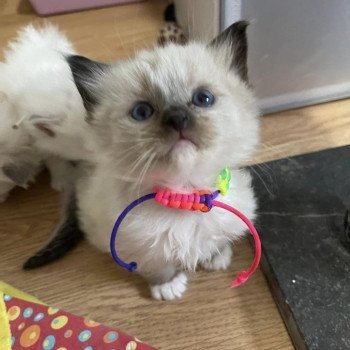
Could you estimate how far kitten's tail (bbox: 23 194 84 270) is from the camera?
994 millimetres

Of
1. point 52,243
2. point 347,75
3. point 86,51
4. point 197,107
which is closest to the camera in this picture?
point 197,107

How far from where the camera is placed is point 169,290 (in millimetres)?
934

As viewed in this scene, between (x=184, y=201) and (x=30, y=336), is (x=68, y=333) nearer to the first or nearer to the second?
(x=30, y=336)

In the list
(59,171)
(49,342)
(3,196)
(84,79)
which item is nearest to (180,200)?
(84,79)

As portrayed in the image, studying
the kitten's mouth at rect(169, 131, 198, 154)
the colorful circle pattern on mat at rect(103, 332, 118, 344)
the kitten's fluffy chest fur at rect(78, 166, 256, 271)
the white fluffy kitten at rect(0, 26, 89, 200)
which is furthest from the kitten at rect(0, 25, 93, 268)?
the kitten's mouth at rect(169, 131, 198, 154)

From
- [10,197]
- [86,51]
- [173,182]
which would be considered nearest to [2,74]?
[10,197]

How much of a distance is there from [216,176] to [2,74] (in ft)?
2.12

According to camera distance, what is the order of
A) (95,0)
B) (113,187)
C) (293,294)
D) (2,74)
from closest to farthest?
(113,187) → (293,294) → (2,74) → (95,0)

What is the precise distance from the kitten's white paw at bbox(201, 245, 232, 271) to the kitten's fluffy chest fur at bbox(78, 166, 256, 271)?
0.07 meters

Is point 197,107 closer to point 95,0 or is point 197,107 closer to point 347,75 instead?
point 347,75

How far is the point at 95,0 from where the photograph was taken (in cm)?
164

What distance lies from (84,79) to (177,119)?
0.74 feet

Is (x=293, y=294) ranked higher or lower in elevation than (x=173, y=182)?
lower

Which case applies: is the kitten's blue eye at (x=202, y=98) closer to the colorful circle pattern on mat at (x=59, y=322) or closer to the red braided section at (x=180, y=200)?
the red braided section at (x=180, y=200)
